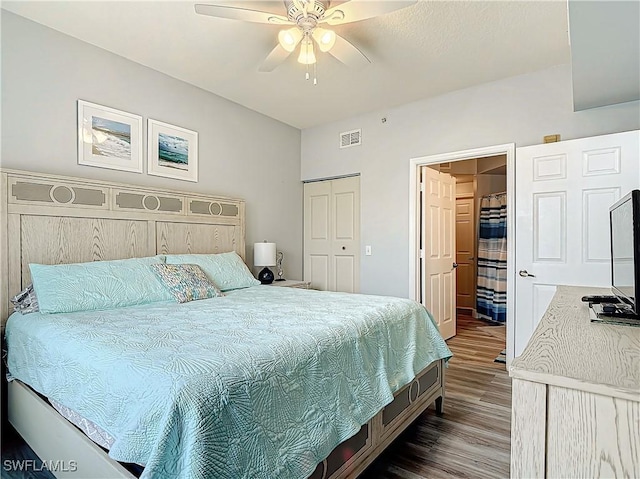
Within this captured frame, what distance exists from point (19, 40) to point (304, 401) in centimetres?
299

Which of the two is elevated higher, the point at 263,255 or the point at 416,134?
the point at 416,134

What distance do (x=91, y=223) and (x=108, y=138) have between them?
73 cm

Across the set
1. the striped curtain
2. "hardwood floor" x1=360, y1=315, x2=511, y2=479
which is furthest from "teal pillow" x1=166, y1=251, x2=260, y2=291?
the striped curtain

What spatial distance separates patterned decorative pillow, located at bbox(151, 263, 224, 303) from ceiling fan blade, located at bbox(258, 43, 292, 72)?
1648 mm

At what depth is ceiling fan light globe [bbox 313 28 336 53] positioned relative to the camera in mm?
2237

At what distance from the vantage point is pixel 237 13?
197 cm

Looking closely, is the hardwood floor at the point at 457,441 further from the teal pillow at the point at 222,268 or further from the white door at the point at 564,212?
the teal pillow at the point at 222,268

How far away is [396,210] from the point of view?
13.1 ft

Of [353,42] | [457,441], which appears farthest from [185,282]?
[353,42]

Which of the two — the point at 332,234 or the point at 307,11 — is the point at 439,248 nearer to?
the point at 332,234

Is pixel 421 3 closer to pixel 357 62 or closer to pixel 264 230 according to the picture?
pixel 357 62

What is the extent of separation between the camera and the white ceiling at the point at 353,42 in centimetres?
231

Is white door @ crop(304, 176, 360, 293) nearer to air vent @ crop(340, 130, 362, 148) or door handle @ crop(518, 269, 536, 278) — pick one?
air vent @ crop(340, 130, 362, 148)

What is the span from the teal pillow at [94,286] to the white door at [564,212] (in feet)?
9.63
